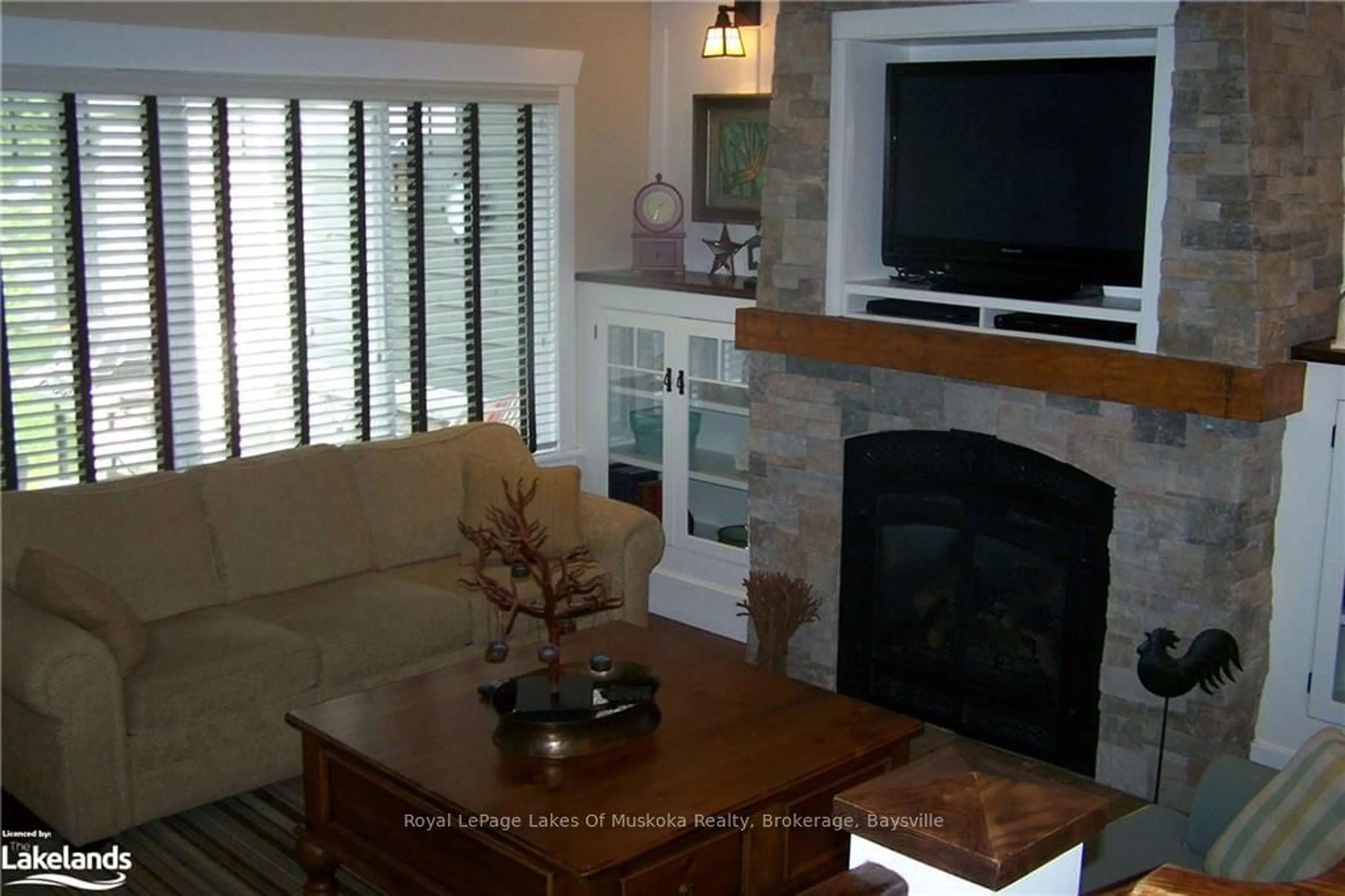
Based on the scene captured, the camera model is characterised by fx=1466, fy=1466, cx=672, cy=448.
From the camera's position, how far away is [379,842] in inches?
132

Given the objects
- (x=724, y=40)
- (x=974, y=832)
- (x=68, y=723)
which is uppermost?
(x=724, y=40)

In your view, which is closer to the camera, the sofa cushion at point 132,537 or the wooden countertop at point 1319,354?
the wooden countertop at point 1319,354

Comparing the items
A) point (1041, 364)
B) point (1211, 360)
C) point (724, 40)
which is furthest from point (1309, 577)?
point (724, 40)

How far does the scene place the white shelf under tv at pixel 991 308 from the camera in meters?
4.20

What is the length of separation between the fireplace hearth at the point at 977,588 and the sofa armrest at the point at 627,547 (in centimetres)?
69

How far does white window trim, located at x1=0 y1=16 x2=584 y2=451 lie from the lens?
14.6 feet

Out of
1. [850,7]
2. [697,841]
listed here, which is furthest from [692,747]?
[850,7]

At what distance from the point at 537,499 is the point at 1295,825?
9.58 feet

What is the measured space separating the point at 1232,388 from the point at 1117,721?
108 centimetres

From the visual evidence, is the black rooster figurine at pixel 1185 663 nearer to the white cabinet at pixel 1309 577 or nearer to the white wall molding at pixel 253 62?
the white cabinet at pixel 1309 577

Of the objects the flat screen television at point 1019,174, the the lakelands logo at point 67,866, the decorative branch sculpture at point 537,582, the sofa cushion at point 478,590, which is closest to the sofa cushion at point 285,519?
the sofa cushion at point 478,590

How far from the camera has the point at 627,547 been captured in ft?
16.8

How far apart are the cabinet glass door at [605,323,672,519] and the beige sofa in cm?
67

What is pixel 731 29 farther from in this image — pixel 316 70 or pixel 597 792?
pixel 597 792
